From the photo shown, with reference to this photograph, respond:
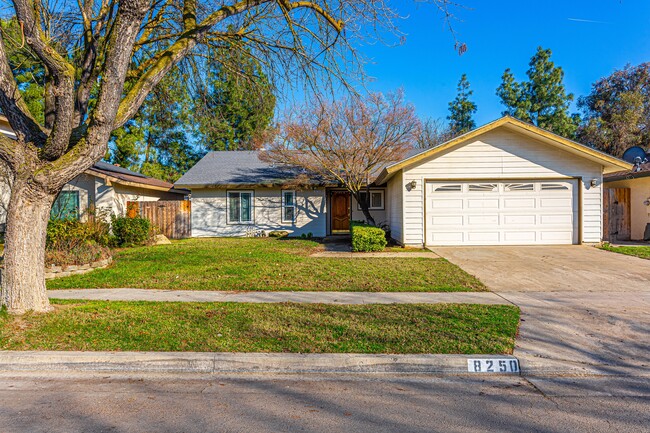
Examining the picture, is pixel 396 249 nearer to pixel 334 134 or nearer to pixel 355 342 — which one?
pixel 334 134

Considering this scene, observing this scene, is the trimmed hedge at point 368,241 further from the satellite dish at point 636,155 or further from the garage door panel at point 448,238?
the satellite dish at point 636,155

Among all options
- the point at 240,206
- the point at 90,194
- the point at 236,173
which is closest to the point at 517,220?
the point at 240,206

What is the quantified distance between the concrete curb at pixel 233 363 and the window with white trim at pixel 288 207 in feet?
49.0

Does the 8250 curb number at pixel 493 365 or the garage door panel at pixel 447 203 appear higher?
the garage door panel at pixel 447 203

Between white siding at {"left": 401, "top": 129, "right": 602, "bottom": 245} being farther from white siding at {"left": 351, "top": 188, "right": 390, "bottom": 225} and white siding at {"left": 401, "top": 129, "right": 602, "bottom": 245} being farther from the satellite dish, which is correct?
white siding at {"left": 351, "top": 188, "right": 390, "bottom": 225}

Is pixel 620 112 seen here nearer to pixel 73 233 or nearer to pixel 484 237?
pixel 484 237

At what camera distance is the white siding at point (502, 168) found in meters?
13.3

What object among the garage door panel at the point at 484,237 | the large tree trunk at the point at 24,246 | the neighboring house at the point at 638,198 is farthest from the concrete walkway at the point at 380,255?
the neighboring house at the point at 638,198

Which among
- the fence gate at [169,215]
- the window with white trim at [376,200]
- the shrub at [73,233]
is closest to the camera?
the shrub at [73,233]

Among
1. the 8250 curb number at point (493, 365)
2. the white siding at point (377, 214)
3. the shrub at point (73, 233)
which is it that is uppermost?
the white siding at point (377, 214)

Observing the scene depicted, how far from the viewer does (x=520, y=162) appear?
1341 cm

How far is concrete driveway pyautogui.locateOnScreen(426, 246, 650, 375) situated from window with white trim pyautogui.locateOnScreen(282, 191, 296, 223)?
9.07 meters

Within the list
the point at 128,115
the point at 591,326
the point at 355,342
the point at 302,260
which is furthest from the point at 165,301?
the point at 591,326

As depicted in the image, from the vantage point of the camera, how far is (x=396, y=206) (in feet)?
49.6
